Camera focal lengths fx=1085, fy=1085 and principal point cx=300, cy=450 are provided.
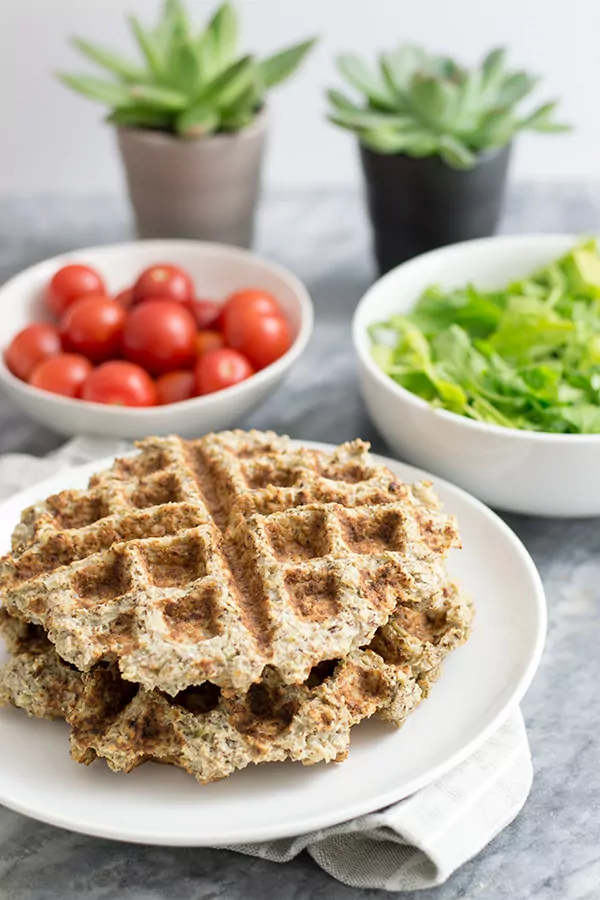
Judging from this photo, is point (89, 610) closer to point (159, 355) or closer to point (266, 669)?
point (266, 669)

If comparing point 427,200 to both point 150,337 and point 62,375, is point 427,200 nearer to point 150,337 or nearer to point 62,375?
point 150,337

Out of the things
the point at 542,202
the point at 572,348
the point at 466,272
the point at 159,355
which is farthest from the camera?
the point at 542,202

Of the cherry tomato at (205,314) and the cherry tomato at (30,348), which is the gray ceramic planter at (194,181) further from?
the cherry tomato at (30,348)

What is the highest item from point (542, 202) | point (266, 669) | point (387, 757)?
point (266, 669)

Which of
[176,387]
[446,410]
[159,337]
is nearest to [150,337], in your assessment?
[159,337]

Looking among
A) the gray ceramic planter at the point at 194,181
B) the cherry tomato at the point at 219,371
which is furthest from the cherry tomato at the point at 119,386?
the gray ceramic planter at the point at 194,181

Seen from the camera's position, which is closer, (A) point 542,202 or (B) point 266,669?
(B) point 266,669

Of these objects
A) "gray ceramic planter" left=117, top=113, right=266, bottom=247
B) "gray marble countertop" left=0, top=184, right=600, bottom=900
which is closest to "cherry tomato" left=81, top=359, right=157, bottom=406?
"gray marble countertop" left=0, top=184, right=600, bottom=900

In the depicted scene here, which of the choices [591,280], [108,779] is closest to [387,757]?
[108,779]

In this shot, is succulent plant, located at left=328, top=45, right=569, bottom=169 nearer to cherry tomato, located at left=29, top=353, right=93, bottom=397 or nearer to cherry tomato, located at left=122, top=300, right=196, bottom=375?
cherry tomato, located at left=122, top=300, right=196, bottom=375
